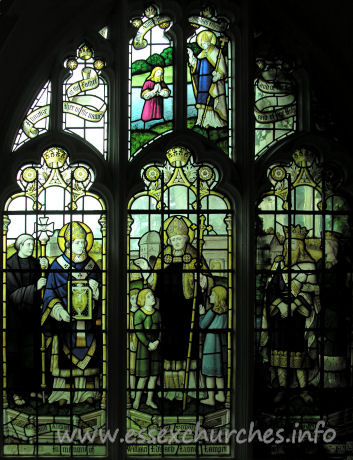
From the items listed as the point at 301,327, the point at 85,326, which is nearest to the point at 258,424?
the point at 301,327

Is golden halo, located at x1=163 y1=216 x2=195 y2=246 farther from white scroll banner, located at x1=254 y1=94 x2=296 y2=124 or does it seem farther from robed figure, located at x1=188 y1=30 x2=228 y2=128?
white scroll banner, located at x1=254 y1=94 x2=296 y2=124

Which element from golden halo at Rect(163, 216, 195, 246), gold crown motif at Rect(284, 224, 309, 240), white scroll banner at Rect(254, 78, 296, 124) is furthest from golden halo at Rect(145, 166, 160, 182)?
gold crown motif at Rect(284, 224, 309, 240)

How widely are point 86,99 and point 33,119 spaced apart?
0.49m

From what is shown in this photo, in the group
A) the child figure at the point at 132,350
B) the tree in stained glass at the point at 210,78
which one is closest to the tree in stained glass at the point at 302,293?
the tree in stained glass at the point at 210,78

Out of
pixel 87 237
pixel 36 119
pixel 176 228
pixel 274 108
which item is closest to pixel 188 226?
pixel 176 228

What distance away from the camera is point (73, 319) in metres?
5.64

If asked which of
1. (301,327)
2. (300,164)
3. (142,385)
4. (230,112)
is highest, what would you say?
(230,112)

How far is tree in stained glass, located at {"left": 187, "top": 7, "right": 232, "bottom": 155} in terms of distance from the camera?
19.1 feet

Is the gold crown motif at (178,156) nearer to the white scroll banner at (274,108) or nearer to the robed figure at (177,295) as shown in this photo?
the robed figure at (177,295)

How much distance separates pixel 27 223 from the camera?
568 centimetres

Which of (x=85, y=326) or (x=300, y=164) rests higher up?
(x=300, y=164)

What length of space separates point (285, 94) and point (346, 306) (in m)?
1.93

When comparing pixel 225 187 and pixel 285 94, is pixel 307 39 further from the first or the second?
pixel 225 187

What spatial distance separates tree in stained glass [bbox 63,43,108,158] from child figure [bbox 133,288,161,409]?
4.77ft
